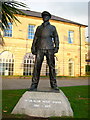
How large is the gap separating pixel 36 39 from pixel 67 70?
61.8 feet

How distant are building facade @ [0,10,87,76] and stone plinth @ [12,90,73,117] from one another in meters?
15.0

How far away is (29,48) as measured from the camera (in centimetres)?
2158

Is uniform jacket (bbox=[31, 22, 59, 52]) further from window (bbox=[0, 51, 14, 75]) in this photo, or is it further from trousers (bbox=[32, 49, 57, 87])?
window (bbox=[0, 51, 14, 75])

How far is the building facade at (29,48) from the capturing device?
2053 cm

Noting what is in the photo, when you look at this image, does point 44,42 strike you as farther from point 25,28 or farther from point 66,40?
point 66,40

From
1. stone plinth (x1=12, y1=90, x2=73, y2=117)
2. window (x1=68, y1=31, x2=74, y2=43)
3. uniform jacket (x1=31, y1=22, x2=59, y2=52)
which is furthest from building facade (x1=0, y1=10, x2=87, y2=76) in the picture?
stone plinth (x1=12, y1=90, x2=73, y2=117)

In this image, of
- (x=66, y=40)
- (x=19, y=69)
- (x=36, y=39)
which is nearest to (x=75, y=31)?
(x=66, y=40)

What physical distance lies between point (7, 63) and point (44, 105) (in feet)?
53.8

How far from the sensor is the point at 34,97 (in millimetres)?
4727

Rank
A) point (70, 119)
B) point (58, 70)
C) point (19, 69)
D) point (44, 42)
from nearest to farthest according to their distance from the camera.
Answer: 1. point (70, 119)
2. point (44, 42)
3. point (19, 69)
4. point (58, 70)

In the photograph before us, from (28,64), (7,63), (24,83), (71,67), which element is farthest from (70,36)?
(24,83)

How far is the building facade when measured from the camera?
67.4 ft

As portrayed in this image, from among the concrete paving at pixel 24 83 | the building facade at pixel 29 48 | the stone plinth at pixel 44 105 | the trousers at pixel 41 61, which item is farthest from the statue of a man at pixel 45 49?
the building facade at pixel 29 48

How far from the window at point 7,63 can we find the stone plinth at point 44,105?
16.1m
